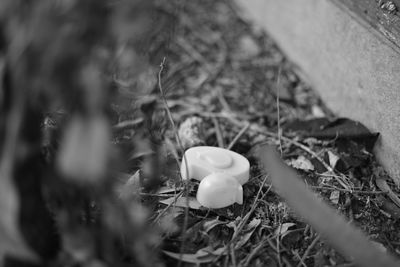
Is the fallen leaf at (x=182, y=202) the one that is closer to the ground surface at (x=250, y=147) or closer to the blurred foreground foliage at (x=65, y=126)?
the ground surface at (x=250, y=147)

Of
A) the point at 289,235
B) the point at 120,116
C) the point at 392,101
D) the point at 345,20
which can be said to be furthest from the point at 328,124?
the point at 120,116

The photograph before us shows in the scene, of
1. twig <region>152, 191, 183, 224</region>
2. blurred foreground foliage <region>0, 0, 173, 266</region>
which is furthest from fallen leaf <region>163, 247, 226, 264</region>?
blurred foreground foliage <region>0, 0, 173, 266</region>

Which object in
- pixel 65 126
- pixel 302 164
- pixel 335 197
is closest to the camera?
pixel 65 126

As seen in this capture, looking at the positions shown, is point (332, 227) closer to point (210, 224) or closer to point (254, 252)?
point (254, 252)

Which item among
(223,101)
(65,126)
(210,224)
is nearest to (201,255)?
(210,224)

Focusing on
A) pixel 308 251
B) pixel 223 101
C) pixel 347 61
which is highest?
pixel 347 61

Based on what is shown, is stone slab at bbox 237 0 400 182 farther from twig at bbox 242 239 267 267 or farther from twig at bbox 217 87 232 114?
twig at bbox 242 239 267 267

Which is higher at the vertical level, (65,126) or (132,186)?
(65,126)
